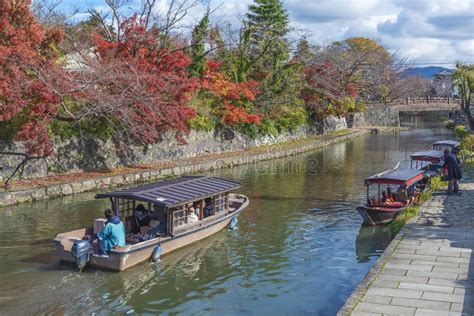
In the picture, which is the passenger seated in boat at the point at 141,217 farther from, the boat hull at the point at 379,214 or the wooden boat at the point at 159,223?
the boat hull at the point at 379,214

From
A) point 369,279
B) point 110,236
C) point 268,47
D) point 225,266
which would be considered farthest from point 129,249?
point 268,47

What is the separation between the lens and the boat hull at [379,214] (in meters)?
19.8

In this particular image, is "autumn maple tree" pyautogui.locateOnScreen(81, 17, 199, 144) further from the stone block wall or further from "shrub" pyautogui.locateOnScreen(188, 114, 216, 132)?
"shrub" pyautogui.locateOnScreen(188, 114, 216, 132)

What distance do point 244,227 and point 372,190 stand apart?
33.0 feet

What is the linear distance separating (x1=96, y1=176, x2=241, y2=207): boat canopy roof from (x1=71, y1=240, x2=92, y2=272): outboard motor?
234cm

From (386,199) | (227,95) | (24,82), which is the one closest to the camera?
(386,199)

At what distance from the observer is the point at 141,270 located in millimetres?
15586

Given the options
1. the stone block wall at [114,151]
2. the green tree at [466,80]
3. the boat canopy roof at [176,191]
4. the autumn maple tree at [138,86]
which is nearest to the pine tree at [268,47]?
the stone block wall at [114,151]

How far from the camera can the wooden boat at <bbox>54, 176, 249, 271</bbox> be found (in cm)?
1513

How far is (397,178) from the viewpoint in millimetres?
21484

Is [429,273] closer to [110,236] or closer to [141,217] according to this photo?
[110,236]

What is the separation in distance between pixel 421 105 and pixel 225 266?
7083cm

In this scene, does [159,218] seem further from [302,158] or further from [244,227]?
[302,158]

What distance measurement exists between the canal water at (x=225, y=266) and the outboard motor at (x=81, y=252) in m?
0.33
